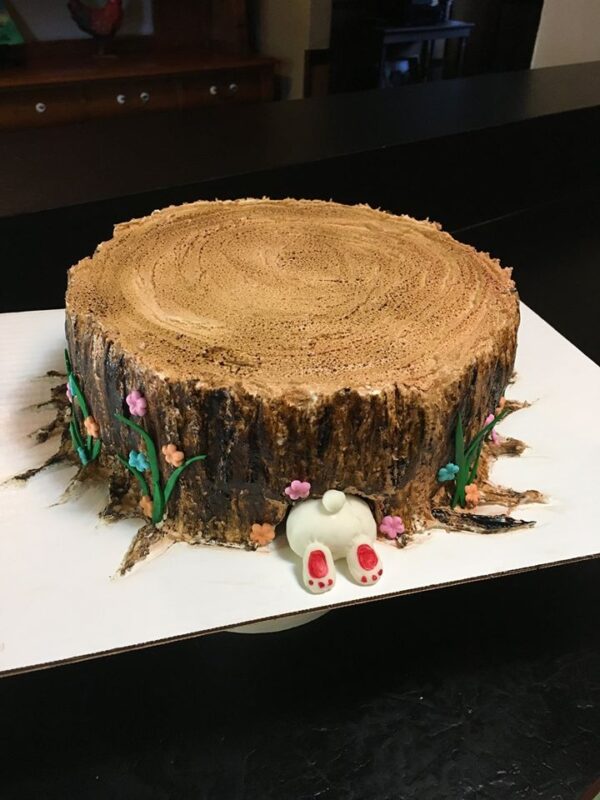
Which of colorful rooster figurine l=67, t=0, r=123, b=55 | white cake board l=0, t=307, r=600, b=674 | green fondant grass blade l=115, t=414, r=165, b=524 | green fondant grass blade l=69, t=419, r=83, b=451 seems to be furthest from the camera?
colorful rooster figurine l=67, t=0, r=123, b=55

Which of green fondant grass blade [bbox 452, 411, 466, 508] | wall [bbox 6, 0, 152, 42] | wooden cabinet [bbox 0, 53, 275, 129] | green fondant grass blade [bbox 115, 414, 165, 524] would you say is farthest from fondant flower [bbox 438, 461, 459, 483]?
wall [bbox 6, 0, 152, 42]

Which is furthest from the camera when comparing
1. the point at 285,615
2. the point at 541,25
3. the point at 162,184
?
the point at 541,25

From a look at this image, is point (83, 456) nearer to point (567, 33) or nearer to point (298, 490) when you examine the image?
point (298, 490)

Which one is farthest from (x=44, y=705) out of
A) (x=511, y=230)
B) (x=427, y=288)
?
(x=511, y=230)

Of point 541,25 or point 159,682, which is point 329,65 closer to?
point 541,25

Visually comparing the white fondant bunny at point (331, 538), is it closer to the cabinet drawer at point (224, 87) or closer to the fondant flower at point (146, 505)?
the fondant flower at point (146, 505)

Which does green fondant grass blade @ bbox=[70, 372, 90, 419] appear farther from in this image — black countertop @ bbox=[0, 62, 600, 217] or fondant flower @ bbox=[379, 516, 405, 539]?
black countertop @ bbox=[0, 62, 600, 217]
